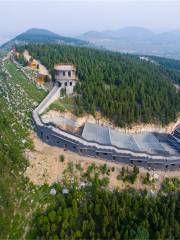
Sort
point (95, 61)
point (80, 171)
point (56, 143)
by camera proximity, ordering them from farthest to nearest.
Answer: point (95, 61) < point (56, 143) < point (80, 171)

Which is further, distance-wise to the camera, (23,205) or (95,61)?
(95,61)

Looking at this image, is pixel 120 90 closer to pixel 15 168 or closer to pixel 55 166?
pixel 55 166

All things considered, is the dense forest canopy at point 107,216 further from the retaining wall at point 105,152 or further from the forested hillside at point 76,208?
the retaining wall at point 105,152

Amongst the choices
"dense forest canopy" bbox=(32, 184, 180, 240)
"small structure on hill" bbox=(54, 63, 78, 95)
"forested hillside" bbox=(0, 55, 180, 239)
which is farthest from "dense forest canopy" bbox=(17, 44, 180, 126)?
"dense forest canopy" bbox=(32, 184, 180, 240)

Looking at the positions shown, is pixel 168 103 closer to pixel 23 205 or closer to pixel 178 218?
pixel 178 218

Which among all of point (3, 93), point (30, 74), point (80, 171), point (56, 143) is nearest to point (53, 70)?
point (30, 74)

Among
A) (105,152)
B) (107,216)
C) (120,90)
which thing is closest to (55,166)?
(105,152)

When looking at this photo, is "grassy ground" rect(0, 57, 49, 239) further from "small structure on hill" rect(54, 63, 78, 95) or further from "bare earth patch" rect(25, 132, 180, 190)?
"small structure on hill" rect(54, 63, 78, 95)
